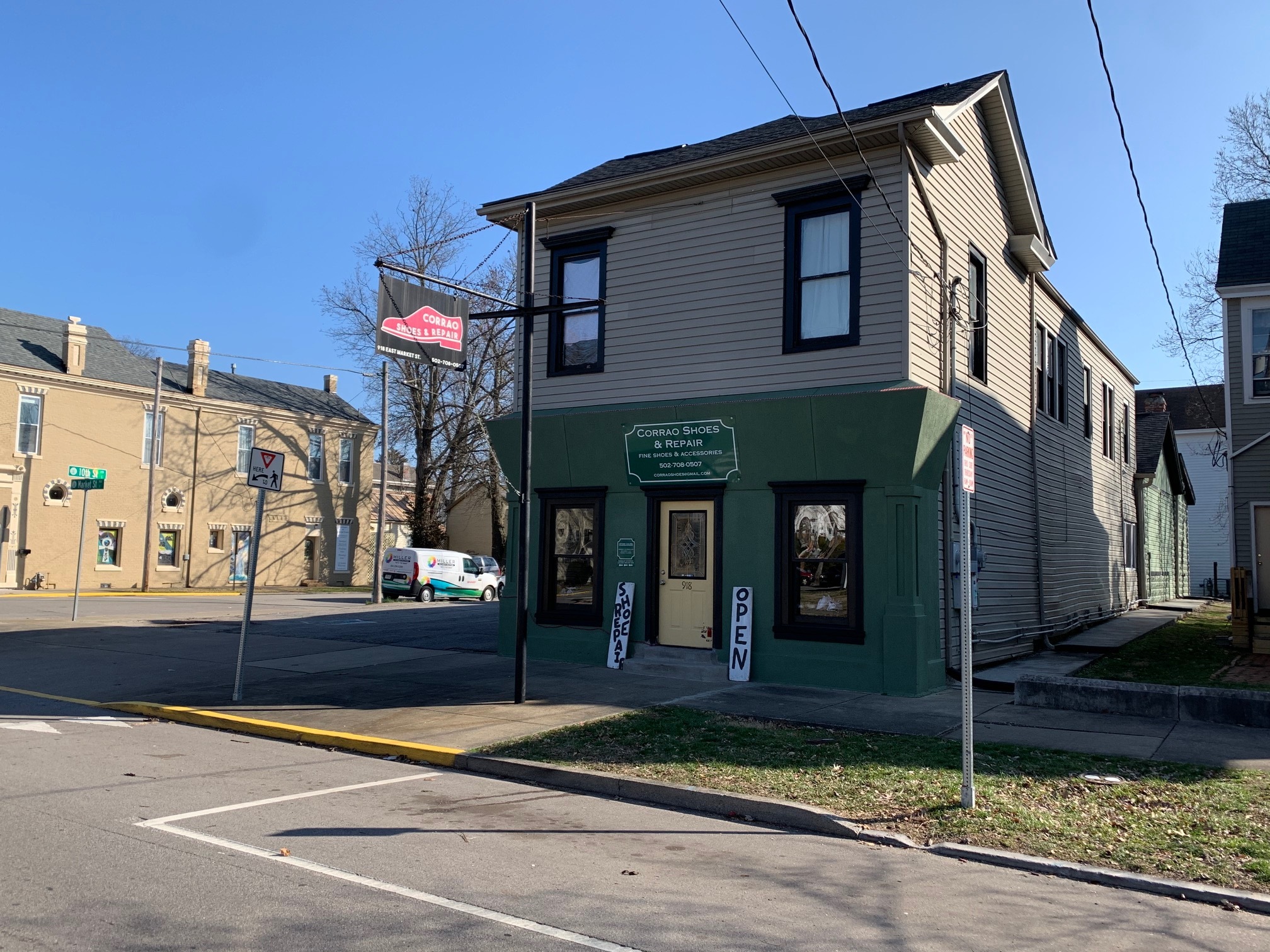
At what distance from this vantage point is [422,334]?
1235 centimetres

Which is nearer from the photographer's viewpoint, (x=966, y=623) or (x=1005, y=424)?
(x=966, y=623)

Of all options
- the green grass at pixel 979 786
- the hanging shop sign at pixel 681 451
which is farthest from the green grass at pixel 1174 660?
the hanging shop sign at pixel 681 451

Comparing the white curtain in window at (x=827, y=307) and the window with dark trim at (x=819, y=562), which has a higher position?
the white curtain in window at (x=827, y=307)

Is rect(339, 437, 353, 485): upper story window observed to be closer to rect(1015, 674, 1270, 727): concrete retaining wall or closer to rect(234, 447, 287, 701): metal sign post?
rect(234, 447, 287, 701): metal sign post

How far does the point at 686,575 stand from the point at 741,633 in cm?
135

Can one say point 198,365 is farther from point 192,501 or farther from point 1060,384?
point 1060,384

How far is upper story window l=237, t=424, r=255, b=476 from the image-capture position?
140 feet

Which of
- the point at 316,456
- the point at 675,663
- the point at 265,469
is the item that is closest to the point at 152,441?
the point at 316,456

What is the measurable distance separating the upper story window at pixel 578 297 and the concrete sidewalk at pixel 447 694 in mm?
4748

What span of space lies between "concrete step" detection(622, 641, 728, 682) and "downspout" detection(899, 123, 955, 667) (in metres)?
3.14

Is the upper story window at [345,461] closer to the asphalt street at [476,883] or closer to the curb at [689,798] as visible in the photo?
the curb at [689,798]

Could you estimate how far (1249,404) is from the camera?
1850 cm

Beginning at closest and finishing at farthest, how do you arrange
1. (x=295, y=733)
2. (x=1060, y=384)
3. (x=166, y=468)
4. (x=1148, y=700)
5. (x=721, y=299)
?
(x=295, y=733) → (x=1148, y=700) → (x=721, y=299) → (x=1060, y=384) → (x=166, y=468)

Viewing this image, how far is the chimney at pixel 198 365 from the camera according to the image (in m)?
41.2
